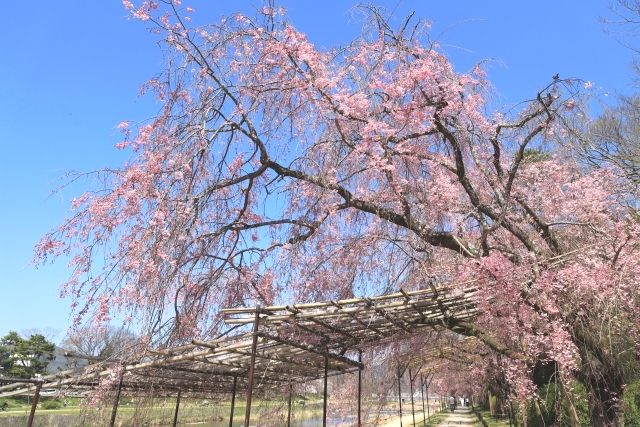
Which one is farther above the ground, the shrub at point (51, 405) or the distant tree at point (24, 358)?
the distant tree at point (24, 358)

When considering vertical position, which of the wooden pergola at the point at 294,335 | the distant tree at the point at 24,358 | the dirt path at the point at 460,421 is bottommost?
the dirt path at the point at 460,421

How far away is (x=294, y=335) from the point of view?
6.25m

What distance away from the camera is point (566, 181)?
8156 mm

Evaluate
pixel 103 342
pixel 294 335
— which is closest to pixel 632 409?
pixel 294 335

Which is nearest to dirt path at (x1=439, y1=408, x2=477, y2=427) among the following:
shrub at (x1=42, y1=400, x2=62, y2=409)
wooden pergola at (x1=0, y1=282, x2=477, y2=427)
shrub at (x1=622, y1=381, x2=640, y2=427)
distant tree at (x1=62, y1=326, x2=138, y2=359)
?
shrub at (x1=622, y1=381, x2=640, y2=427)

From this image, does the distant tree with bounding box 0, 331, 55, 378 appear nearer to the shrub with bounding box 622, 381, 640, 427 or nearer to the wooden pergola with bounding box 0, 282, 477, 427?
the wooden pergola with bounding box 0, 282, 477, 427

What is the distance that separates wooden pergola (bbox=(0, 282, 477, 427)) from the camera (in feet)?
16.8

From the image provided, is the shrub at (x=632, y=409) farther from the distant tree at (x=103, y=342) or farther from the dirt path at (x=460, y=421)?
the dirt path at (x=460, y=421)

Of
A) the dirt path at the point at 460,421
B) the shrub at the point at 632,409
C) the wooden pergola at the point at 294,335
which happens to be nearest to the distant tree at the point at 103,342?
the wooden pergola at the point at 294,335

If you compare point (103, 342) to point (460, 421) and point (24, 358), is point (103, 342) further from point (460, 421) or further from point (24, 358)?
point (24, 358)

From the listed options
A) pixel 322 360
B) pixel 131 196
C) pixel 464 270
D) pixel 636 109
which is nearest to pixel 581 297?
pixel 464 270

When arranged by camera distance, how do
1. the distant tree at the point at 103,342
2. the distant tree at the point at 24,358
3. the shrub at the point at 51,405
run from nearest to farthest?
the distant tree at the point at 103,342
the shrub at the point at 51,405
the distant tree at the point at 24,358

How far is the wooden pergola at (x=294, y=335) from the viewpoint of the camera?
16.8 ft

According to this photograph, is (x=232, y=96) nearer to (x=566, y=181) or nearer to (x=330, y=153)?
(x=330, y=153)
